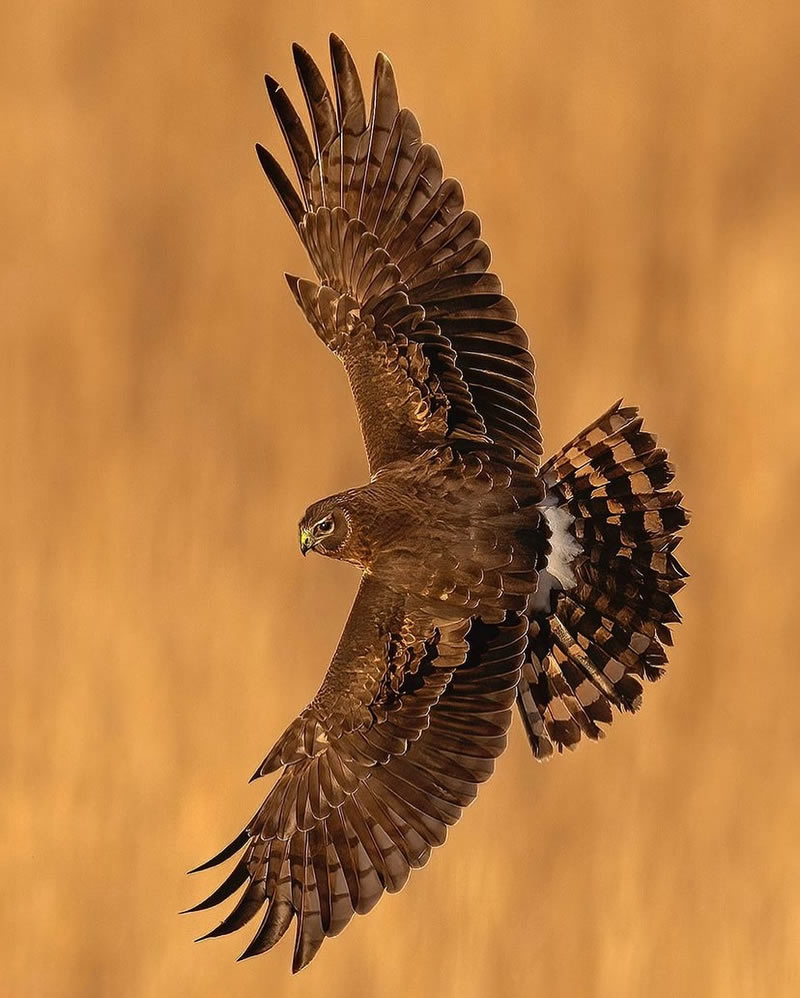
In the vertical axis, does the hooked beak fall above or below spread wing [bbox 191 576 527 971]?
above

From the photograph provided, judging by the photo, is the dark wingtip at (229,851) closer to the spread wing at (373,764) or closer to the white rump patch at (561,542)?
the spread wing at (373,764)

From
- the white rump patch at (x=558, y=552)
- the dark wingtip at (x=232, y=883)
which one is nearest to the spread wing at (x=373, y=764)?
the dark wingtip at (x=232, y=883)

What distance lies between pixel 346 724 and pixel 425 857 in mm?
221

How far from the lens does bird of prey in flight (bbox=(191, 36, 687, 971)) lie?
2271mm

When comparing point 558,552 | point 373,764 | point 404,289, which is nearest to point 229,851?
point 373,764

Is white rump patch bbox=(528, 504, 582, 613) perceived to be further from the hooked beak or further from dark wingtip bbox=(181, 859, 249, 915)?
dark wingtip bbox=(181, 859, 249, 915)

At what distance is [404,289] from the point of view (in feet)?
7.97

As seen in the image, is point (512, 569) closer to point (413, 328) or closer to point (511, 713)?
point (511, 713)

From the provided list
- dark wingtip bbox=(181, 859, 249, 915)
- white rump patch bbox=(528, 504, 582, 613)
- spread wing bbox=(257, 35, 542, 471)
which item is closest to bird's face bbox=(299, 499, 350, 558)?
spread wing bbox=(257, 35, 542, 471)

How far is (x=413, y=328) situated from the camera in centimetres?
240

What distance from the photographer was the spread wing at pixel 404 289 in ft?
7.77

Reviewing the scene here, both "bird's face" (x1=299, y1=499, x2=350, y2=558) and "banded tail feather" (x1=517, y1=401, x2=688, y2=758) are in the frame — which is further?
"banded tail feather" (x1=517, y1=401, x2=688, y2=758)

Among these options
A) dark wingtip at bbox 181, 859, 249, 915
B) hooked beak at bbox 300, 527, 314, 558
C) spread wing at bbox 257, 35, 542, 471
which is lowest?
dark wingtip at bbox 181, 859, 249, 915

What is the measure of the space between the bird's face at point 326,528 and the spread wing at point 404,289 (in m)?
0.14
